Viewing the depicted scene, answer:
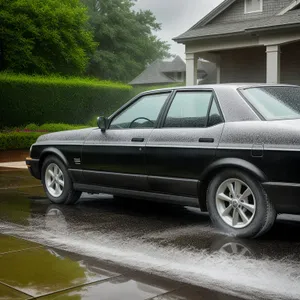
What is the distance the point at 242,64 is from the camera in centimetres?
2339

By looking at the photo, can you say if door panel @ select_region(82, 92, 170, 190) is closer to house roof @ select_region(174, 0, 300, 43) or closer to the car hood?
the car hood

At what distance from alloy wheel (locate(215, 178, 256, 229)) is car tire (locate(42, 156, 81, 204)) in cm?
271

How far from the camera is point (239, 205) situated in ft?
19.2

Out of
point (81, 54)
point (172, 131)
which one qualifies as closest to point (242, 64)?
point (81, 54)

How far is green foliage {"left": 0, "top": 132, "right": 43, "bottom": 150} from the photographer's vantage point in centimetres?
1783

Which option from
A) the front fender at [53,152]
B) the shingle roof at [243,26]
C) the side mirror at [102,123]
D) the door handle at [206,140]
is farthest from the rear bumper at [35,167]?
the shingle roof at [243,26]

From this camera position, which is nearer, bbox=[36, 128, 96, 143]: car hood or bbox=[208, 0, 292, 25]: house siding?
bbox=[36, 128, 96, 143]: car hood

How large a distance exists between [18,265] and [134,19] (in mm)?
62034

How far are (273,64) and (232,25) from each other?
3940 mm

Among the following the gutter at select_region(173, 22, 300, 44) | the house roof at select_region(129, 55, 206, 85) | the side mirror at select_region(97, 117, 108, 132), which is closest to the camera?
the side mirror at select_region(97, 117, 108, 132)

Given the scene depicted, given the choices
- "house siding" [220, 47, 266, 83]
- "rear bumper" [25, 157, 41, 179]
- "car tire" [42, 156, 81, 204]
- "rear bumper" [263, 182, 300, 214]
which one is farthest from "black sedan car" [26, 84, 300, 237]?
"house siding" [220, 47, 266, 83]

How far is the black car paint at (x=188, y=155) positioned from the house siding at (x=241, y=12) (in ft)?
54.8

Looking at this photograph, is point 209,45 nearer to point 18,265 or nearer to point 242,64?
point 242,64

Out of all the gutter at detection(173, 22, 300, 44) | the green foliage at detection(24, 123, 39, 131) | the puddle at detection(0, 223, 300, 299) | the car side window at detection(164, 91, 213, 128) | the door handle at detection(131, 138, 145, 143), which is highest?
the gutter at detection(173, 22, 300, 44)
